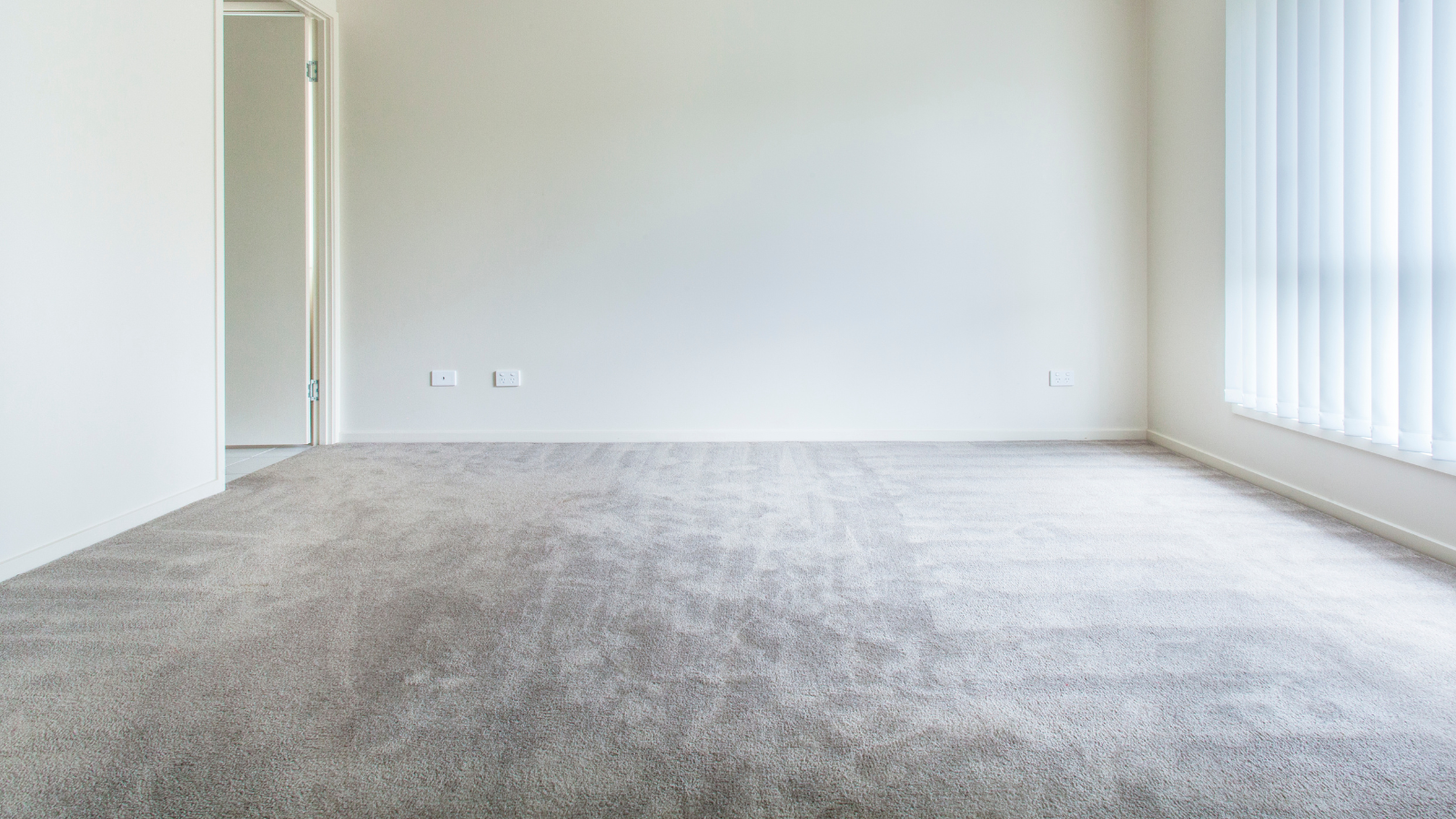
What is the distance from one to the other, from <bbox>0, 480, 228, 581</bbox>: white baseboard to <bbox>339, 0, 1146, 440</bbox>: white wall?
61.4 inches

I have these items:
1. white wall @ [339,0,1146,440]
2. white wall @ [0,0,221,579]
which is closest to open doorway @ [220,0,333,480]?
white wall @ [339,0,1146,440]

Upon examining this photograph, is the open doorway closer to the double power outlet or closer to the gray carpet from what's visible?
the double power outlet

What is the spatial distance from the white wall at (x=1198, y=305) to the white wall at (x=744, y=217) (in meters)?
0.18

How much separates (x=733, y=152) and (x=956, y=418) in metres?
2.07

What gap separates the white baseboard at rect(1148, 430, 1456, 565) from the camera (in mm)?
2545

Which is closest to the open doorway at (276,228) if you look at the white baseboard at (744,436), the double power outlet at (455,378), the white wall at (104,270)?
the white baseboard at (744,436)

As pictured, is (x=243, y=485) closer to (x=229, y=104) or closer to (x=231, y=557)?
(x=231, y=557)

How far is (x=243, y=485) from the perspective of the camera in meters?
3.58

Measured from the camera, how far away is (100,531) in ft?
8.79

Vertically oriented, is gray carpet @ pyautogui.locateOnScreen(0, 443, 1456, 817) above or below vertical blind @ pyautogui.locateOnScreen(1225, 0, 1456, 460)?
below

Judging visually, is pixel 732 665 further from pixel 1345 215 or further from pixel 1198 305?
pixel 1198 305

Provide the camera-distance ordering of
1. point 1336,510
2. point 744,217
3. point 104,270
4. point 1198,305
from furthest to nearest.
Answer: point 744,217
point 1198,305
point 1336,510
point 104,270

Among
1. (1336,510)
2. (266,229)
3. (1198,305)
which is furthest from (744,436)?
(266,229)

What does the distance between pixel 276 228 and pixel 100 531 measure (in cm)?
239
